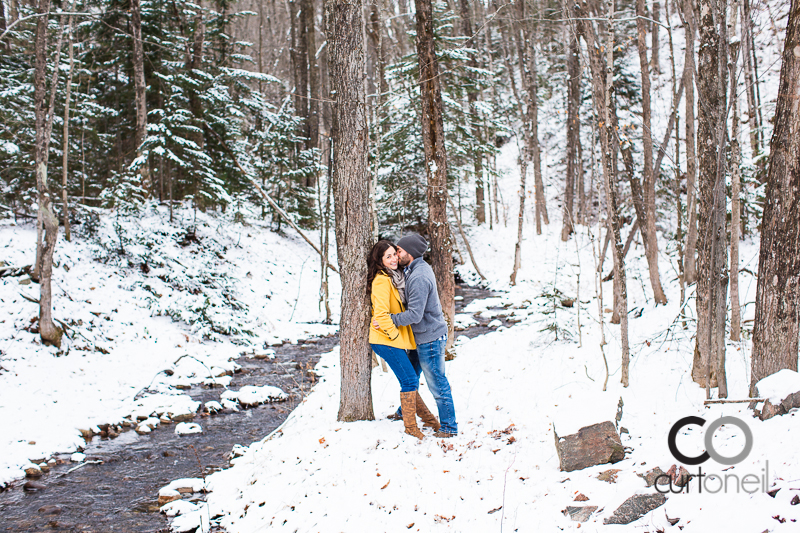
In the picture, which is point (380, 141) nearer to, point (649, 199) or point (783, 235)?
point (649, 199)

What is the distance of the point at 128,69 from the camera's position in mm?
14789

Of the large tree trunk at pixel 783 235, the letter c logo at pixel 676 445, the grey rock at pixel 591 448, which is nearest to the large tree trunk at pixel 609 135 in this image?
the large tree trunk at pixel 783 235

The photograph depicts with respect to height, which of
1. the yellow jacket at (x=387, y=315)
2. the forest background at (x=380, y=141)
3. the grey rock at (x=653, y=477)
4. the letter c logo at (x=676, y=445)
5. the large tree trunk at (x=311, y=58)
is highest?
the large tree trunk at (x=311, y=58)

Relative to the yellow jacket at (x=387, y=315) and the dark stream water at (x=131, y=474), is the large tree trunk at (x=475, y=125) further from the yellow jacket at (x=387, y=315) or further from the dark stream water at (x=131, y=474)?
the yellow jacket at (x=387, y=315)

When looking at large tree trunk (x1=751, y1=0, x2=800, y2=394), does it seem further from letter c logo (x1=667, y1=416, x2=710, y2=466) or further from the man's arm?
the man's arm

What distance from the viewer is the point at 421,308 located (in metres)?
4.48

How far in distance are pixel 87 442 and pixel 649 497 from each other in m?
6.72

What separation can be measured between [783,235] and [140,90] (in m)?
14.9

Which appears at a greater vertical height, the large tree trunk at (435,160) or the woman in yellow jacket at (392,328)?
the large tree trunk at (435,160)

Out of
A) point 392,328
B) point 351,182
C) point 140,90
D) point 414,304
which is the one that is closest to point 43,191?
point 351,182

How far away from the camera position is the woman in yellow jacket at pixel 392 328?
4520 millimetres

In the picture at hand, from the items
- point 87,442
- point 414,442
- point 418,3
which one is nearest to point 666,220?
point 418,3

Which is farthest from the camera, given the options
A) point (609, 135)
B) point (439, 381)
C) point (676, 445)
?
point (609, 135)

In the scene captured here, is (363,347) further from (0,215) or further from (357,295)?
(0,215)
